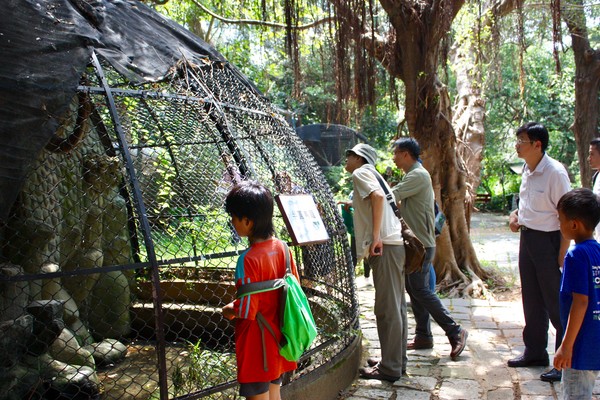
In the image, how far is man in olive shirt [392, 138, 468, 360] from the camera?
4746mm

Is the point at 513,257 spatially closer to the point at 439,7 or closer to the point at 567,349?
the point at 439,7

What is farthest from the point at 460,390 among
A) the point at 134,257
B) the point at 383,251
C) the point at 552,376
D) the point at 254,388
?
the point at 134,257

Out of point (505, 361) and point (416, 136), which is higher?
point (416, 136)

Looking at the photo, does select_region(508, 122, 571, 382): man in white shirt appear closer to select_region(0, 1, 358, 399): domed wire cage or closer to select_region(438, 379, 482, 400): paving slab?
select_region(438, 379, 482, 400): paving slab

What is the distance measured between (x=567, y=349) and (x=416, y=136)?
186 inches

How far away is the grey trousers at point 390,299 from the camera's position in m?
4.16

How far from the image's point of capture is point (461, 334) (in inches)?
192

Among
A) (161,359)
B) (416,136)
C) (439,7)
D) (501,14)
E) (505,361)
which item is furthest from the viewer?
(501,14)

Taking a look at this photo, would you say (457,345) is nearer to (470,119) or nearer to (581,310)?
(581,310)

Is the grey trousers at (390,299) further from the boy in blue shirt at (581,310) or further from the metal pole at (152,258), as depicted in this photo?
the metal pole at (152,258)

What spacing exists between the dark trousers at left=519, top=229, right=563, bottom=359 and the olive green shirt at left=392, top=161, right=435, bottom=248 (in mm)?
782

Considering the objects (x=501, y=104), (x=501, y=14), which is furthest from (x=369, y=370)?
(x=501, y=104)

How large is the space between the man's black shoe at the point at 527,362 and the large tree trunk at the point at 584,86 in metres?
6.63

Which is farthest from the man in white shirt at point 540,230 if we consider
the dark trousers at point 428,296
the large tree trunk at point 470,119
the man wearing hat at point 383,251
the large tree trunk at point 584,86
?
the large tree trunk at point 584,86
